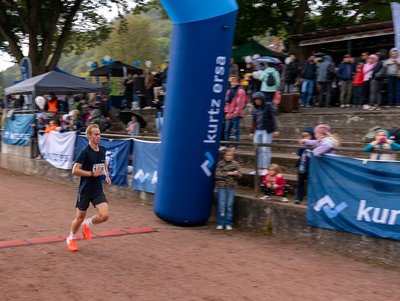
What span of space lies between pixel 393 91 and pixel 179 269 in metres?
9.21

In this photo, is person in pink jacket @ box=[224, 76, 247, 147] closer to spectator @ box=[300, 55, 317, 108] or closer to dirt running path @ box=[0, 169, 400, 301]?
dirt running path @ box=[0, 169, 400, 301]

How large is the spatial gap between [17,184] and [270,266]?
10.5 meters

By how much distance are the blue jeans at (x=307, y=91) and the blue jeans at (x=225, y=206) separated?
802cm

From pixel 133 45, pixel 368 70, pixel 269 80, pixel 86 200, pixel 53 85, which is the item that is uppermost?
pixel 133 45

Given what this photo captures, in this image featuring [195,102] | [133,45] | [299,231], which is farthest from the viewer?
[133,45]

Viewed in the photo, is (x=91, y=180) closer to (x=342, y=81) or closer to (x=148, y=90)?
(x=342, y=81)

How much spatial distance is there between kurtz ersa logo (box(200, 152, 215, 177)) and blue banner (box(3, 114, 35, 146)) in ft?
34.3

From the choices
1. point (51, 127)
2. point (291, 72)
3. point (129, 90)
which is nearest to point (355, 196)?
point (291, 72)

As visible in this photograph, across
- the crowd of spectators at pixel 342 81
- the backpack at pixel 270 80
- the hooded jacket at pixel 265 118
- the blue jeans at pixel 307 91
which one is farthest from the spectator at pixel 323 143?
the blue jeans at pixel 307 91

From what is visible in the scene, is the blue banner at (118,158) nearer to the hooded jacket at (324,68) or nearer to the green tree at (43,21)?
the hooded jacket at (324,68)

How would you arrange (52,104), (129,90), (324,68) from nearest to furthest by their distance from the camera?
(324,68) < (52,104) < (129,90)

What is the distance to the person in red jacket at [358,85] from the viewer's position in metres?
13.8

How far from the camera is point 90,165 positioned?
7227 millimetres

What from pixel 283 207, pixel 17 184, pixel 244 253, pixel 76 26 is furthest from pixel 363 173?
pixel 76 26
